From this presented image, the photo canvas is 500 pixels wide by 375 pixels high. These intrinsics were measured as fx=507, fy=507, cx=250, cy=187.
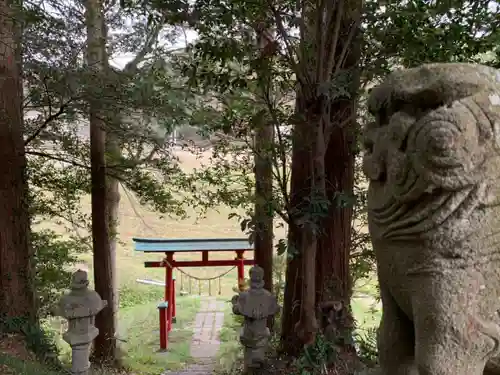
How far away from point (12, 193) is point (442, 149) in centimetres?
461

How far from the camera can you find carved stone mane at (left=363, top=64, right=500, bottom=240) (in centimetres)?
135

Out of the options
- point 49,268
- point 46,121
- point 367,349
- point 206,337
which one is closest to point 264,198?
point 367,349

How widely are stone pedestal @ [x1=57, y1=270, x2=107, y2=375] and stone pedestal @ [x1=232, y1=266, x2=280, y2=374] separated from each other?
128 centimetres

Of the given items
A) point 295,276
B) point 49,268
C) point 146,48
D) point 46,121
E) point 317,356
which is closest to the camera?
point 317,356

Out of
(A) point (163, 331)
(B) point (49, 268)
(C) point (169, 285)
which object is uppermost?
(B) point (49, 268)

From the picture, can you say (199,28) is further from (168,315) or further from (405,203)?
(168,315)

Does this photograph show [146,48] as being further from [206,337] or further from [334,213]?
[206,337]

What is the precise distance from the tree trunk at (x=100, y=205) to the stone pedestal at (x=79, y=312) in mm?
1891

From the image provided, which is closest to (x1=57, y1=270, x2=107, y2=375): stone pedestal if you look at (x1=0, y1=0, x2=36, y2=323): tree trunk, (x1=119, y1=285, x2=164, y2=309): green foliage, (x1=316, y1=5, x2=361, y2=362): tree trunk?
(x1=0, y1=0, x2=36, y2=323): tree trunk

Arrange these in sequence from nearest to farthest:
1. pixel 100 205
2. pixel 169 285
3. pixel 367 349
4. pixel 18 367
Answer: pixel 18 367
pixel 367 349
pixel 100 205
pixel 169 285

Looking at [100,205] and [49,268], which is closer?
[49,268]

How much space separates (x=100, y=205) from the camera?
6.18m

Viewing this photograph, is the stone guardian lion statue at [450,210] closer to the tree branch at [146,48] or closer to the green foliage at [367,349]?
the green foliage at [367,349]

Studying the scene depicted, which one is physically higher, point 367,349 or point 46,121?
point 46,121
